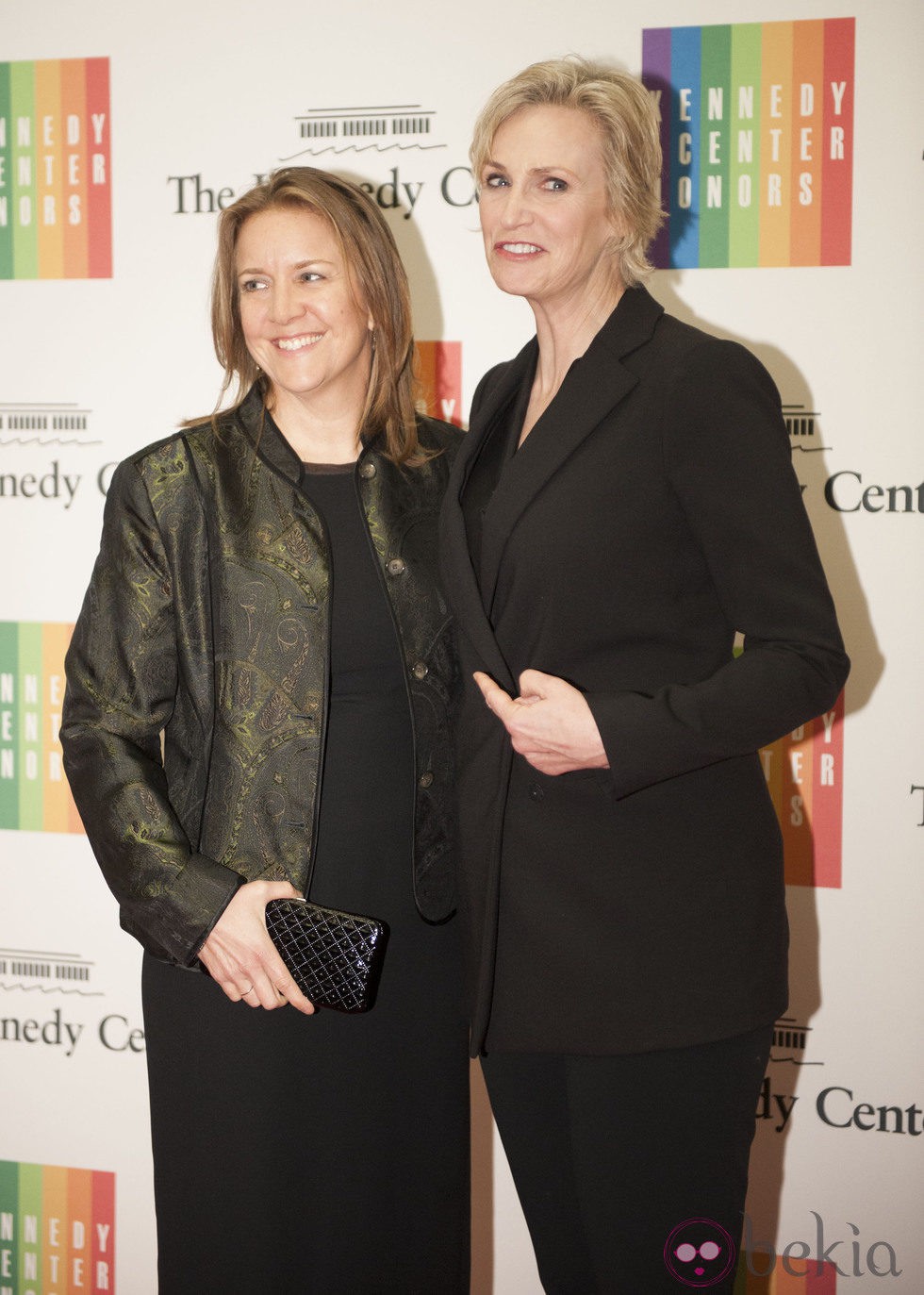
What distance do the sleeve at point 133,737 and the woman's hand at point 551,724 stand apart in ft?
1.46

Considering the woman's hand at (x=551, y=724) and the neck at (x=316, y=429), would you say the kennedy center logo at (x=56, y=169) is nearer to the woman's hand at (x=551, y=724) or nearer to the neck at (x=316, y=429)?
the neck at (x=316, y=429)

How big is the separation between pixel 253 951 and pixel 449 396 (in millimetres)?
1292

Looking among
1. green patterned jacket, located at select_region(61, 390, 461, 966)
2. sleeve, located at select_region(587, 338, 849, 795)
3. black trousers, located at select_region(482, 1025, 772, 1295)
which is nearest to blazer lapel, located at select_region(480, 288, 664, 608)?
sleeve, located at select_region(587, 338, 849, 795)

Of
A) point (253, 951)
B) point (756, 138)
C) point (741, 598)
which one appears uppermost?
point (756, 138)

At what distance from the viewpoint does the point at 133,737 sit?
160 cm

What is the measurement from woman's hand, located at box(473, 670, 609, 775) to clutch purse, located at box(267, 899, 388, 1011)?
315 mm

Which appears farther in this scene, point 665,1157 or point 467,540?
point 467,540

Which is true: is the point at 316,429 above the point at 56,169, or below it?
below

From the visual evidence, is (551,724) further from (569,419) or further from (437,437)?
(437,437)

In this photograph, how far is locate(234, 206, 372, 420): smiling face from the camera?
1663 mm

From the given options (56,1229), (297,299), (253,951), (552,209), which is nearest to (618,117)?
(552,209)

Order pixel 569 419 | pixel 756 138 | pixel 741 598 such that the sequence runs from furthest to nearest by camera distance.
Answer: pixel 756 138, pixel 569 419, pixel 741 598

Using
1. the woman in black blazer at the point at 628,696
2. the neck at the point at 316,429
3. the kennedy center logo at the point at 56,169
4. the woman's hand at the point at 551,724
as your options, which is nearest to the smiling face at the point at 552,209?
the woman in black blazer at the point at 628,696

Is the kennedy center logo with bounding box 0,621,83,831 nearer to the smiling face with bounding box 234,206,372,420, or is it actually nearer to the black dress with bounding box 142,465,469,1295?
the black dress with bounding box 142,465,469,1295
